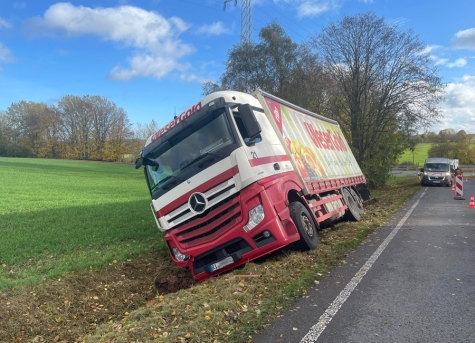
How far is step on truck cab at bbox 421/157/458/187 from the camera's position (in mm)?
27594

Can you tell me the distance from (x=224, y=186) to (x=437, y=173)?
27.0 m

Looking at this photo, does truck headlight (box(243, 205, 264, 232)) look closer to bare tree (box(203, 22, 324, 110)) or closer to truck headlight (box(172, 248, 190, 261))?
truck headlight (box(172, 248, 190, 261))

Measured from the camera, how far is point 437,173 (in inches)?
1091

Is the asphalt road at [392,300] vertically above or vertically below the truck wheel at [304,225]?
below

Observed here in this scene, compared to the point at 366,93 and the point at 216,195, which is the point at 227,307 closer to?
the point at 216,195

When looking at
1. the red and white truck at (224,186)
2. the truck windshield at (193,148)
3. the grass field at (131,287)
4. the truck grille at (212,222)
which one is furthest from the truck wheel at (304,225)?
the truck windshield at (193,148)

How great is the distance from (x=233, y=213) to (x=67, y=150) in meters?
70.7

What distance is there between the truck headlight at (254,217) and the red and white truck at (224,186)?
15 millimetres

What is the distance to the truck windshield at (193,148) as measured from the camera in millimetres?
5802

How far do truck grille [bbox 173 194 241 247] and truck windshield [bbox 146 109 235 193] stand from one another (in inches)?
26.7

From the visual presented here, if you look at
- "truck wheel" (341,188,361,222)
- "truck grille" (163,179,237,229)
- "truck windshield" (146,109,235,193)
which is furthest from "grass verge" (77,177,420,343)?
"truck wheel" (341,188,361,222)

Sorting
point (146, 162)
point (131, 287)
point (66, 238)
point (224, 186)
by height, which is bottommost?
point (131, 287)

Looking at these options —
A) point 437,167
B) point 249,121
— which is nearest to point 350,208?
point 249,121

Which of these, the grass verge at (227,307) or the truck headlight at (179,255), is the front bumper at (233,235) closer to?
the truck headlight at (179,255)
